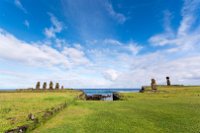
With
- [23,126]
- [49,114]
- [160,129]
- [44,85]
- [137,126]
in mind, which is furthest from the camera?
[44,85]

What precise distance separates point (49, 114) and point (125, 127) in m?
7.50

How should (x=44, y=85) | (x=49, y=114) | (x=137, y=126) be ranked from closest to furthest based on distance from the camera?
(x=137, y=126) < (x=49, y=114) < (x=44, y=85)

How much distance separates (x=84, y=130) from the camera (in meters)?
10.7

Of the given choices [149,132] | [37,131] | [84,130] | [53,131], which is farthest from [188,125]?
[37,131]

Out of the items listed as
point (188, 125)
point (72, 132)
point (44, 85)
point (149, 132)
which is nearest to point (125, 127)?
→ point (149, 132)

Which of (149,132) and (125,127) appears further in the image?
(125,127)

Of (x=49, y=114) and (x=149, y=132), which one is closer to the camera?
(x=149, y=132)

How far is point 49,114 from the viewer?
584 inches

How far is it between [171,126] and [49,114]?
10.6 m

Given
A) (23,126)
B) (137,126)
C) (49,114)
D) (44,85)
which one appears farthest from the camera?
(44,85)

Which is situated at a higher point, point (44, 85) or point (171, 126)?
point (44, 85)

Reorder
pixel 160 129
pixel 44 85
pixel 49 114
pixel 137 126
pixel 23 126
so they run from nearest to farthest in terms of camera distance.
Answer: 1. pixel 23 126
2. pixel 160 129
3. pixel 137 126
4. pixel 49 114
5. pixel 44 85

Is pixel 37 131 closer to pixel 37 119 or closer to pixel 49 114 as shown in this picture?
pixel 37 119

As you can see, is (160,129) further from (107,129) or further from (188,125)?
(107,129)
